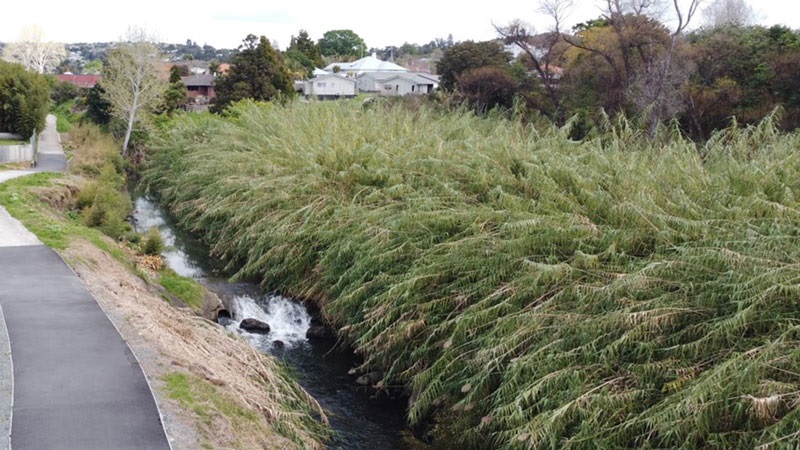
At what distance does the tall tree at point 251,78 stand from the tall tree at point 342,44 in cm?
6152

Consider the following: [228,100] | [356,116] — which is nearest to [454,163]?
[356,116]

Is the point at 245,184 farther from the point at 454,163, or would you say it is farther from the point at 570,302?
the point at 570,302

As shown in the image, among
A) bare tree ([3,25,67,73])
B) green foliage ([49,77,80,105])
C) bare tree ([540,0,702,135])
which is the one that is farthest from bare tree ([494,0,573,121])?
bare tree ([3,25,67,73])

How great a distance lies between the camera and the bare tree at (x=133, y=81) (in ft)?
115

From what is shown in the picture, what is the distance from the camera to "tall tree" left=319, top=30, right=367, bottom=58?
105812 mm

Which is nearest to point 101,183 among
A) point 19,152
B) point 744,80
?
point 19,152

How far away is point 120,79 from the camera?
3572 cm

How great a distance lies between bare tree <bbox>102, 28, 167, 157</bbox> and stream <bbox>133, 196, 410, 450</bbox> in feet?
59.5

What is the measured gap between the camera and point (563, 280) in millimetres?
9445

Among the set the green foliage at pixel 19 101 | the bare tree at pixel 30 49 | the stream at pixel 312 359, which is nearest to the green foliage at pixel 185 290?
the stream at pixel 312 359

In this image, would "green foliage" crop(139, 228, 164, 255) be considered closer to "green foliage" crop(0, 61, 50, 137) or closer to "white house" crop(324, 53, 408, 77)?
"green foliage" crop(0, 61, 50, 137)

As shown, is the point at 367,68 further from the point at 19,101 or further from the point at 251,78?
the point at 19,101

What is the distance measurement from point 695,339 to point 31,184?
20.3 metres

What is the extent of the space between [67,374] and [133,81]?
3045 centimetres
